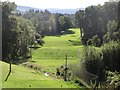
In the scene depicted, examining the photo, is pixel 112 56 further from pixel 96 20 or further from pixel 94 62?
pixel 96 20

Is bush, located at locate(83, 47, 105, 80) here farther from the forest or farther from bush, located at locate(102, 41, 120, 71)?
bush, located at locate(102, 41, 120, 71)

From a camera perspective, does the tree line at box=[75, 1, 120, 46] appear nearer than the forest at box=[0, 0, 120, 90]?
No

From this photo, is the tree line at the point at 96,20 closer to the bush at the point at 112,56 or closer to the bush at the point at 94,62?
the bush at the point at 112,56

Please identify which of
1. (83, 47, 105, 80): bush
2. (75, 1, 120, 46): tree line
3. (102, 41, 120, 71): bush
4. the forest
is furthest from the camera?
(75, 1, 120, 46): tree line

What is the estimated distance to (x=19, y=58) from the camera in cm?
6488

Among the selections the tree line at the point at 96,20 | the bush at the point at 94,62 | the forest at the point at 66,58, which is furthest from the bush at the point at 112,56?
the tree line at the point at 96,20

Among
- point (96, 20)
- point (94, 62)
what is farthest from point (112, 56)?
point (96, 20)

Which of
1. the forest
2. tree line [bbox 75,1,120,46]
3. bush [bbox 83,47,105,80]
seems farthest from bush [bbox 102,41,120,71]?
tree line [bbox 75,1,120,46]

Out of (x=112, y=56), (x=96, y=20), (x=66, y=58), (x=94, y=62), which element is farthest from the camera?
(x=96, y=20)

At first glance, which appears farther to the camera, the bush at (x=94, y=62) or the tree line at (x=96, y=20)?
the tree line at (x=96, y=20)

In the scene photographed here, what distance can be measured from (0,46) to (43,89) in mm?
24235

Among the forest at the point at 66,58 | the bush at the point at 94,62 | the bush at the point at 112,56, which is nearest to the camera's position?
the forest at the point at 66,58

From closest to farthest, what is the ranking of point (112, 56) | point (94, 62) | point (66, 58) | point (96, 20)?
point (94, 62)
point (112, 56)
point (66, 58)
point (96, 20)

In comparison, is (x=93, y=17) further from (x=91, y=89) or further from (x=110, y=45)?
(x=91, y=89)
